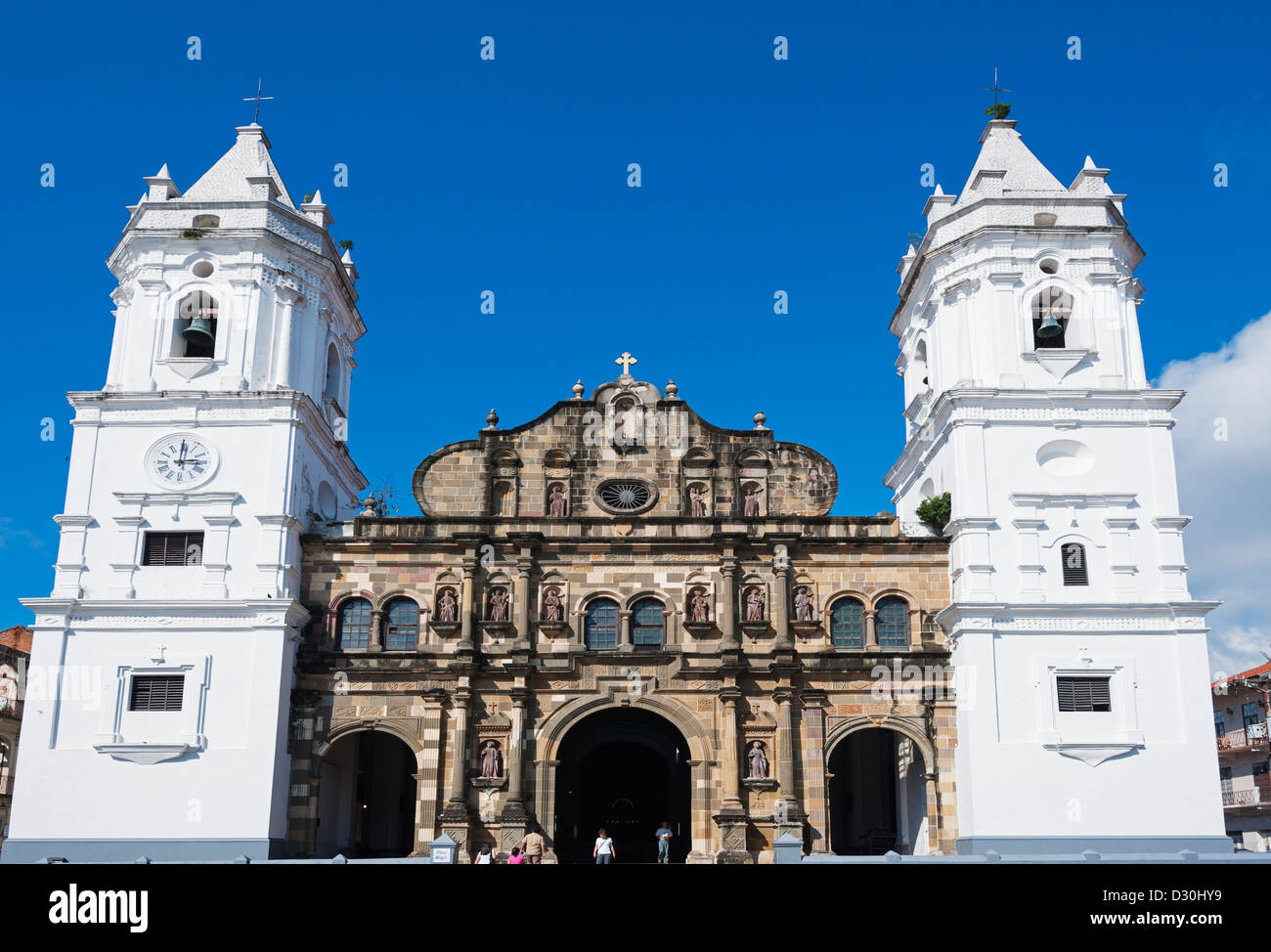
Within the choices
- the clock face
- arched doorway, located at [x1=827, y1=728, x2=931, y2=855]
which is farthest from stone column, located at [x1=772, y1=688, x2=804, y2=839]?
the clock face

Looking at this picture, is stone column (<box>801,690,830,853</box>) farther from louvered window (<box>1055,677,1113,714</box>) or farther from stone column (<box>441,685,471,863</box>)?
stone column (<box>441,685,471,863</box>)

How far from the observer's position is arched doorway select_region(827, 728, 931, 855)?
123ft

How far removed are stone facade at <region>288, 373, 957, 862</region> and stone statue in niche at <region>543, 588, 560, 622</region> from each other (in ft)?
0.23

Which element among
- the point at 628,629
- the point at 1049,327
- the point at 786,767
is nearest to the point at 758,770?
the point at 786,767

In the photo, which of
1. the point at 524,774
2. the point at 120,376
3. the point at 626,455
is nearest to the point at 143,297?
the point at 120,376

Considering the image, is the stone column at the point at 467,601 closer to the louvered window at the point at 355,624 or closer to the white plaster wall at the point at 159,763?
the louvered window at the point at 355,624

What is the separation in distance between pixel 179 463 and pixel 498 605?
9670 millimetres

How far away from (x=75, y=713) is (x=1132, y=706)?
89.7ft

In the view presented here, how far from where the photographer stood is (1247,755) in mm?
47312

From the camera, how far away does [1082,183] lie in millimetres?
36031

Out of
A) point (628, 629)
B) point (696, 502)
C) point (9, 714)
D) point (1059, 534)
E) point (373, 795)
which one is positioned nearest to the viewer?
point (1059, 534)

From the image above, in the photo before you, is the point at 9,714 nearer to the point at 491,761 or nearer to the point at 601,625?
the point at 491,761

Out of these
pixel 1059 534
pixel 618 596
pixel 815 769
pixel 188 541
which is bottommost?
pixel 815 769
